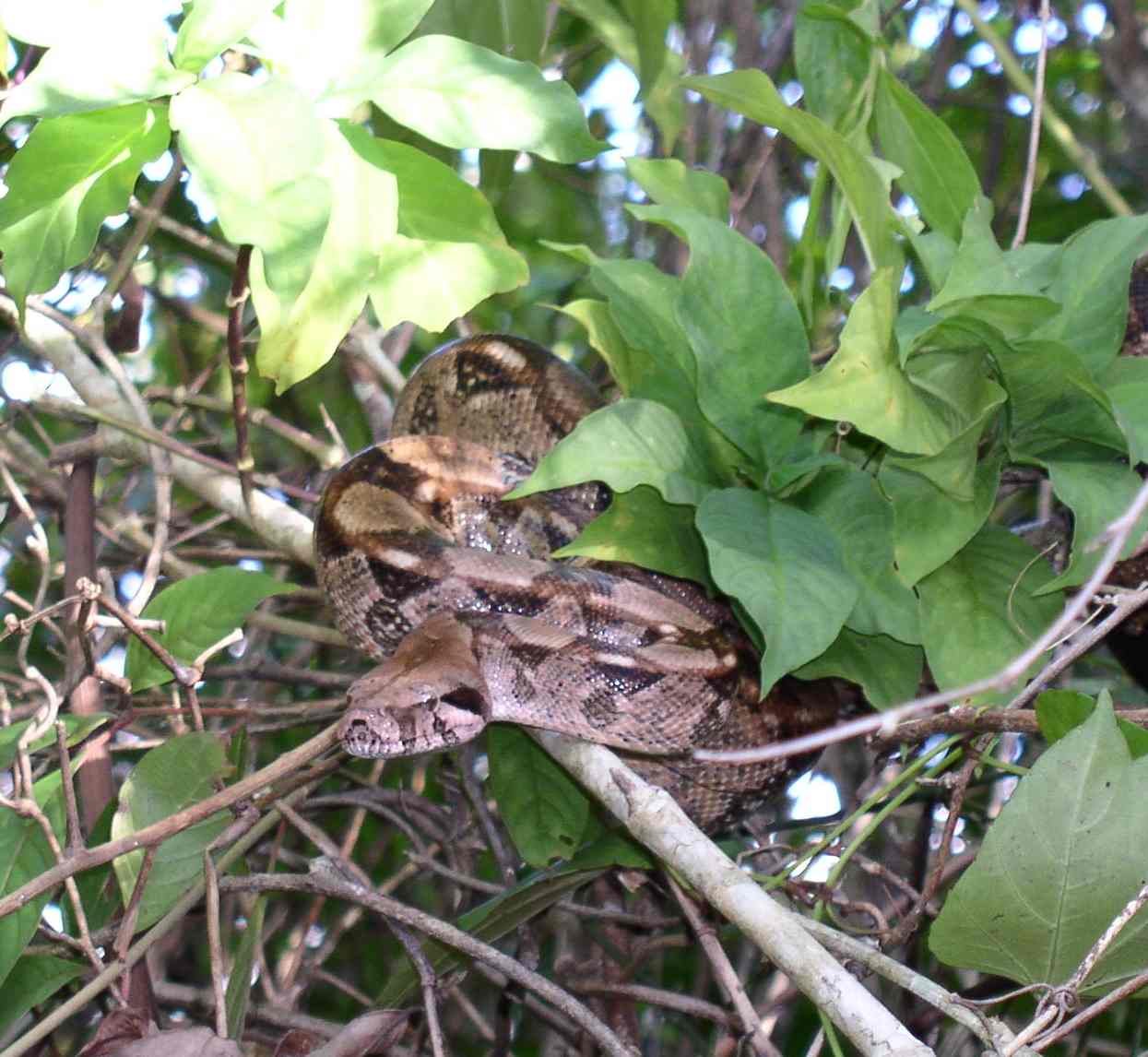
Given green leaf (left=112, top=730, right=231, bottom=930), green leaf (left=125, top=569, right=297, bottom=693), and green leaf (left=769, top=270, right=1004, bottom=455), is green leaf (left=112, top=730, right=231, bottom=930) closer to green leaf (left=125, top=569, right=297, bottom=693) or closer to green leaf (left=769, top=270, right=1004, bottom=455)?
green leaf (left=125, top=569, right=297, bottom=693)

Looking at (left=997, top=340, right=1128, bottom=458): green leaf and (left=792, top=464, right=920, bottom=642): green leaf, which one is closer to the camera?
(left=997, top=340, right=1128, bottom=458): green leaf

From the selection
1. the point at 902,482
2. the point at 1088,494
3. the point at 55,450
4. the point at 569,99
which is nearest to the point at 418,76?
the point at 569,99

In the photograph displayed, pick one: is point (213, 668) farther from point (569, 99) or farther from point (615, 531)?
point (569, 99)

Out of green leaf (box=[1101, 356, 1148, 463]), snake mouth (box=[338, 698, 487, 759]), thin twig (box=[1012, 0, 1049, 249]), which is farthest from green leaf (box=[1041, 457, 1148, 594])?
snake mouth (box=[338, 698, 487, 759])

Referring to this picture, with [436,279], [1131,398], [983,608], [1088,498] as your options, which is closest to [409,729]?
[436,279]

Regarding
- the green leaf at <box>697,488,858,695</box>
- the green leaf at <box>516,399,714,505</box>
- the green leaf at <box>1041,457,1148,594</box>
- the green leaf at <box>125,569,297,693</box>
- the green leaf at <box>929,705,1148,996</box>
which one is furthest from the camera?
the green leaf at <box>125,569,297,693</box>

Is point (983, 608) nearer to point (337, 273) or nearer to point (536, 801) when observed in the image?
point (536, 801)

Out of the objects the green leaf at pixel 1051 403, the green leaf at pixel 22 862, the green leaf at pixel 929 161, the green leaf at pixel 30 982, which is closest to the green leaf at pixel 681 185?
the green leaf at pixel 929 161
